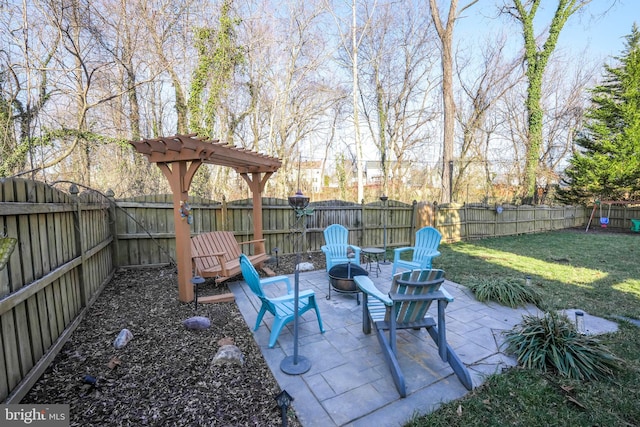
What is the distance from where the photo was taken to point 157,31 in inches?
301

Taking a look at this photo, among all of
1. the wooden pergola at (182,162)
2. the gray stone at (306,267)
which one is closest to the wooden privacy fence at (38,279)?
the wooden pergola at (182,162)

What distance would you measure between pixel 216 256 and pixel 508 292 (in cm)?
404

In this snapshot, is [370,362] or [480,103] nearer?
[370,362]

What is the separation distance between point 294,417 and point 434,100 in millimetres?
15427

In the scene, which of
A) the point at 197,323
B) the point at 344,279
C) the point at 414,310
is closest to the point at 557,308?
the point at 414,310

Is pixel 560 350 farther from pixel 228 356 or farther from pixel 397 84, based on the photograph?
pixel 397 84

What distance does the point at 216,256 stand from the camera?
4242 millimetres

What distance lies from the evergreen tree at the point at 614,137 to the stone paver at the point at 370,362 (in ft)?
43.3

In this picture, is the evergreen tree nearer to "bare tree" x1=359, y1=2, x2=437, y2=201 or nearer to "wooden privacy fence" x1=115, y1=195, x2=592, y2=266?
"wooden privacy fence" x1=115, y1=195, x2=592, y2=266

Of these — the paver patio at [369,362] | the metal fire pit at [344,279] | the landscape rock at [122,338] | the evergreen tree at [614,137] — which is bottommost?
the paver patio at [369,362]

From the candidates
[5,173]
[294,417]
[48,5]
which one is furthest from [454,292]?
[48,5]

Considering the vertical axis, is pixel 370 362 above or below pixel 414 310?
below

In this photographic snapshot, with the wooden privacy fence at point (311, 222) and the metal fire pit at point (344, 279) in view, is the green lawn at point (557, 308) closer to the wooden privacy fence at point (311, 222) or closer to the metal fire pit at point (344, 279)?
the wooden privacy fence at point (311, 222)

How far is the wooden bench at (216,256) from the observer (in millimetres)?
4164
